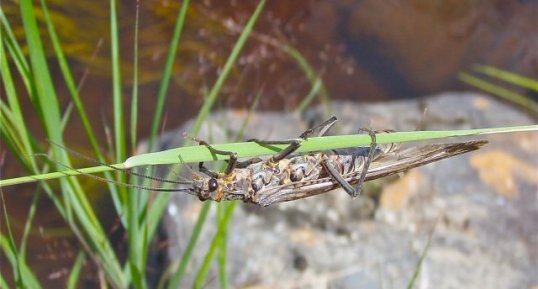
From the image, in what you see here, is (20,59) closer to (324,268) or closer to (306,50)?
(324,268)

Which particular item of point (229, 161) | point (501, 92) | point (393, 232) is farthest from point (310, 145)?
point (501, 92)

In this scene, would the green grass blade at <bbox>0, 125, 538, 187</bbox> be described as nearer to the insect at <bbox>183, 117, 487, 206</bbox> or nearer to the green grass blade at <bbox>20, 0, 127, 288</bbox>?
the insect at <bbox>183, 117, 487, 206</bbox>

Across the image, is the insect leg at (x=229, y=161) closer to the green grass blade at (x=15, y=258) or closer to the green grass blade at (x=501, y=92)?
the green grass blade at (x=15, y=258)

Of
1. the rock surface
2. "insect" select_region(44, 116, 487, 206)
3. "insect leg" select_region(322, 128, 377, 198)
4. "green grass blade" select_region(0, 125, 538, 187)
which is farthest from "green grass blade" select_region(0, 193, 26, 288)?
the rock surface

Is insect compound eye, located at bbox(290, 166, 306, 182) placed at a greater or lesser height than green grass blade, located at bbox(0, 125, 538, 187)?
greater

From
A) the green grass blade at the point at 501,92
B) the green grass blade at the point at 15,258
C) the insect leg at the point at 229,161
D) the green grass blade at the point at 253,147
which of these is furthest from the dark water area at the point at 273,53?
the green grass blade at the point at 253,147
